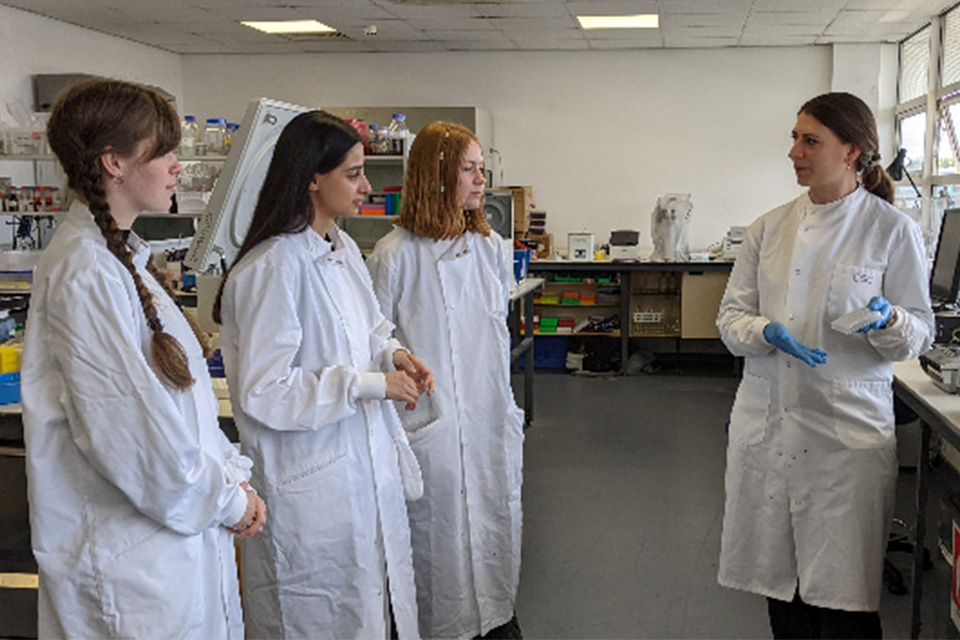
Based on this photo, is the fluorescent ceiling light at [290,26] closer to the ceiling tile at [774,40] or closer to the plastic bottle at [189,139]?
the plastic bottle at [189,139]

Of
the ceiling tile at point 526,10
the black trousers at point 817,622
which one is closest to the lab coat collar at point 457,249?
the black trousers at point 817,622

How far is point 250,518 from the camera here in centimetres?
145

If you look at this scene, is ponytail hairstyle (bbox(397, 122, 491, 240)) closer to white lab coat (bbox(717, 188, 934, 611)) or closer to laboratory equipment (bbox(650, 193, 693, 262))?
white lab coat (bbox(717, 188, 934, 611))

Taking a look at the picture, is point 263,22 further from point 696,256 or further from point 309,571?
point 309,571

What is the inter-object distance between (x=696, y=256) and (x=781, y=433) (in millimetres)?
4543

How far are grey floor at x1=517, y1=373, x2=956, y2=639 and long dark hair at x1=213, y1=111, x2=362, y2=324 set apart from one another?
1.56m

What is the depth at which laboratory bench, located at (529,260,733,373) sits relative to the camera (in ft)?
21.1

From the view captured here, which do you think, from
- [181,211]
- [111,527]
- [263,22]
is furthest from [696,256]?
[111,527]

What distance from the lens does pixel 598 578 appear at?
3.06 meters

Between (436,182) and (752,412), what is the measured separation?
104 centimetres

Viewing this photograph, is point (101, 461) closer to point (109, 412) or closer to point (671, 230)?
point (109, 412)

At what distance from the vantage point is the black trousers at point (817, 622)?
2232 millimetres

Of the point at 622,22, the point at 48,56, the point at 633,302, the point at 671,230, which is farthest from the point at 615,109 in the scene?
the point at 48,56

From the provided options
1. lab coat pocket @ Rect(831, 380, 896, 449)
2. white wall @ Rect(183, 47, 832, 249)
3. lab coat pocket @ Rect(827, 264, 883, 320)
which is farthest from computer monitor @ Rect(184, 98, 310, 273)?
white wall @ Rect(183, 47, 832, 249)
